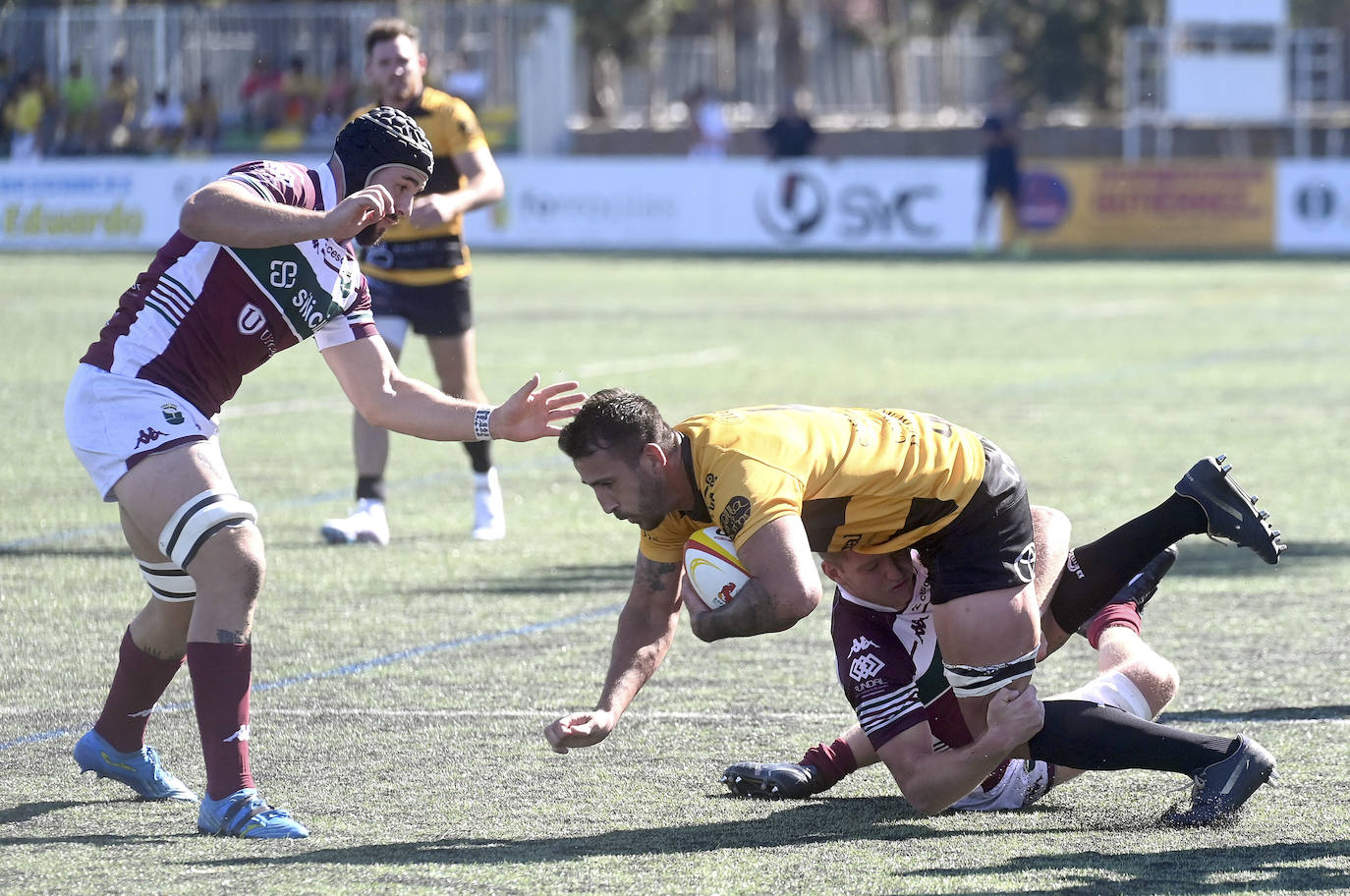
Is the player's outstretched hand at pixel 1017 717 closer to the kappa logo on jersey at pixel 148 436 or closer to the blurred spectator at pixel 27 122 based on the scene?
the kappa logo on jersey at pixel 148 436

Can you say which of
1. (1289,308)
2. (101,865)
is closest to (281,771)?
(101,865)

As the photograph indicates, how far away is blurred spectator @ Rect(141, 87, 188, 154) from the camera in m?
34.5

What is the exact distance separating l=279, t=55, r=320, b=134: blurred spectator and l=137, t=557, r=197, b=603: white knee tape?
102 ft

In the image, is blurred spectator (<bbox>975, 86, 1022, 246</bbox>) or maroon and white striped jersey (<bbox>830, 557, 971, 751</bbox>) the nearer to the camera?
maroon and white striped jersey (<bbox>830, 557, 971, 751</bbox>)

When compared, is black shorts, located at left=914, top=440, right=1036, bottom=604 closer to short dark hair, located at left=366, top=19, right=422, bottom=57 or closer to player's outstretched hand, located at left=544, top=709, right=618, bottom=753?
player's outstretched hand, located at left=544, top=709, right=618, bottom=753

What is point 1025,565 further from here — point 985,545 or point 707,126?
point 707,126

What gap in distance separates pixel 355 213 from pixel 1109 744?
225 centimetres

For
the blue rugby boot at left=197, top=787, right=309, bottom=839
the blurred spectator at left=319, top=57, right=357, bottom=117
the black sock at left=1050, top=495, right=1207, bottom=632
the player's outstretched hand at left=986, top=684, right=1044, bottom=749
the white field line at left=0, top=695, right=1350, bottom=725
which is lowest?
the white field line at left=0, top=695, right=1350, bottom=725

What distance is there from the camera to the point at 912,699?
5.50 meters

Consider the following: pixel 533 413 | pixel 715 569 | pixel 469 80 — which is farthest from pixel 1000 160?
pixel 715 569

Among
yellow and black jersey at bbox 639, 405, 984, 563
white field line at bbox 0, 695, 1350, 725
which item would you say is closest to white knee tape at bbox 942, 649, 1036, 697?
yellow and black jersey at bbox 639, 405, 984, 563

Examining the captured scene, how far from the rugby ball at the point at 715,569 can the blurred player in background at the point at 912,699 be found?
461 millimetres

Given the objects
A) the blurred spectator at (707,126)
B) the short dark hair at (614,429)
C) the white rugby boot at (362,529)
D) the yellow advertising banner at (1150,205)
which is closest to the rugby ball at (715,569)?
the short dark hair at (614,429)

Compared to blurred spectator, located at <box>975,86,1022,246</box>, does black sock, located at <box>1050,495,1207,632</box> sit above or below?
below
